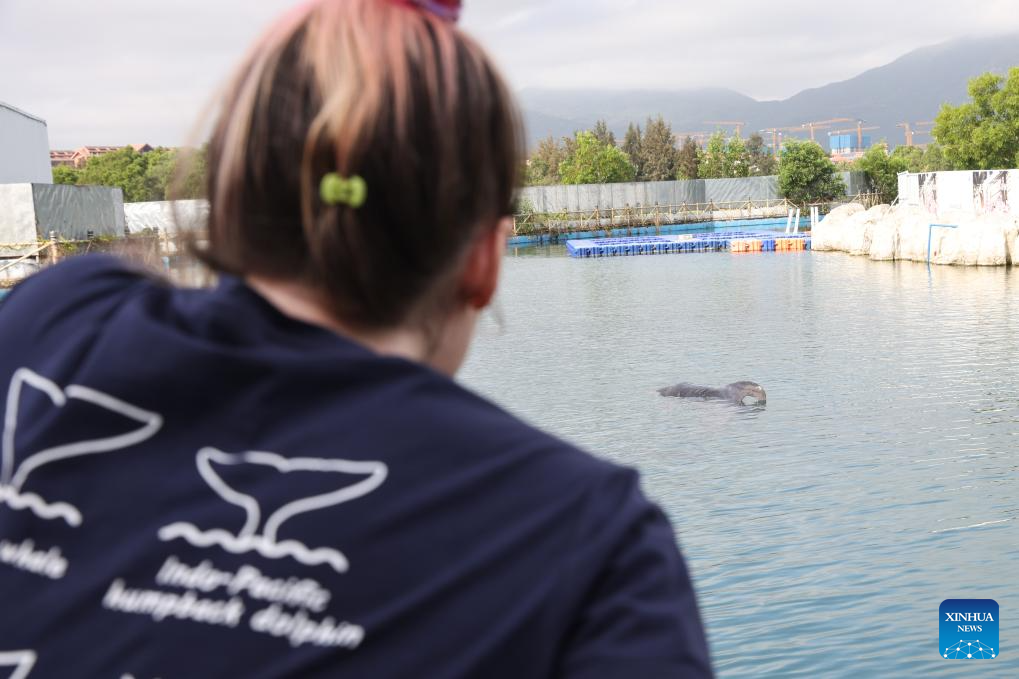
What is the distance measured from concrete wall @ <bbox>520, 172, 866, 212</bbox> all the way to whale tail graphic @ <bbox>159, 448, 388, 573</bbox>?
51656 millimetres

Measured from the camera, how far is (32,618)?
2.73 ft

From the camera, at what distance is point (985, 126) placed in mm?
40312

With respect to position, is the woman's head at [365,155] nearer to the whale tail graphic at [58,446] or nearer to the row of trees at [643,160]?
the whale tail graphic at [58,446]

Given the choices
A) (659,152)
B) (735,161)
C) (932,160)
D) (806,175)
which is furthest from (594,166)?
(932,160)

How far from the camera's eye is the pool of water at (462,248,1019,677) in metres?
6.67

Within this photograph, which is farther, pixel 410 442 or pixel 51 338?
pixel 51 338

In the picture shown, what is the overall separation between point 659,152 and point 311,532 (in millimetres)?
77016

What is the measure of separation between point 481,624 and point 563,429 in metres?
11.1

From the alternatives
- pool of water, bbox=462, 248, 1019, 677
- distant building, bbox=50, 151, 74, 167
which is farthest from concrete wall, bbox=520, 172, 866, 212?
distant building, bbox=50, 151, 74, 167

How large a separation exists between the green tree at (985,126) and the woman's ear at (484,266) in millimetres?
42671

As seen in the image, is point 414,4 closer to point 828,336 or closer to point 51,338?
point 51,338

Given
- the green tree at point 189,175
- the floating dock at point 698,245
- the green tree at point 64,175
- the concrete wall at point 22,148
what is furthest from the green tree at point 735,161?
the green tree at point 189,175

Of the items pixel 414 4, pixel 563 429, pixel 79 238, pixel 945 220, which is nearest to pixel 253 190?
pixel 414 4

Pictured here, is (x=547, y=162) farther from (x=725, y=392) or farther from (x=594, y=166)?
(x=725, y=392)
